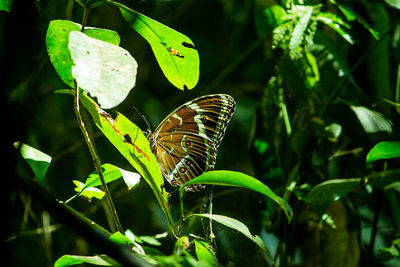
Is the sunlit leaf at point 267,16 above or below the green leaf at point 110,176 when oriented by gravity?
above

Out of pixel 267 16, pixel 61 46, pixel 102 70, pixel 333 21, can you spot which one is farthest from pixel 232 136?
pixel 102 70

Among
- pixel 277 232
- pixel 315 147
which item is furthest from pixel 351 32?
pixel 277 232

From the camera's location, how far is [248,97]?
1.92 m

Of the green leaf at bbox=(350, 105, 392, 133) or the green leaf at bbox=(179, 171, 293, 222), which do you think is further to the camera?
the green leaf at bbox=(350, 105, 392, 133)

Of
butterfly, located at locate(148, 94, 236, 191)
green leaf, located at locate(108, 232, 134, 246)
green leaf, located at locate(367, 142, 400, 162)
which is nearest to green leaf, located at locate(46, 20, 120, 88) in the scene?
green leaf, located at locate(108, 232, 134, 246)

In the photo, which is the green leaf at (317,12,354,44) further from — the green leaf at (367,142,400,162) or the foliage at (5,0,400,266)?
the green leaf at (367,142,400,162)

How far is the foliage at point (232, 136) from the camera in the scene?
0.53 meters

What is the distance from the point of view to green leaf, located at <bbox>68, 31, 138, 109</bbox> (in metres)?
0.41

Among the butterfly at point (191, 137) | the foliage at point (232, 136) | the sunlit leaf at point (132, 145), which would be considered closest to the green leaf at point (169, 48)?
the foliage at point (232, 136)

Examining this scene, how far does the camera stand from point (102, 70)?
0.45 metres

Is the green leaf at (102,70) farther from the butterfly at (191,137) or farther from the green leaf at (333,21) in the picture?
the green leaf at (333,21)

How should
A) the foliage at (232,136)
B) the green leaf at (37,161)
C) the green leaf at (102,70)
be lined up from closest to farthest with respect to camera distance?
the green leaf at (102,70) → the foliage at (232,136) → the green leaf at (37,161)

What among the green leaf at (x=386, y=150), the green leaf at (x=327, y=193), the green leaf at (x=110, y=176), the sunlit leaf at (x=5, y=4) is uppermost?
the sunlit leaf at (x=5, y=4)

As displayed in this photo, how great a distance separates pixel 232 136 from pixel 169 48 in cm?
131
